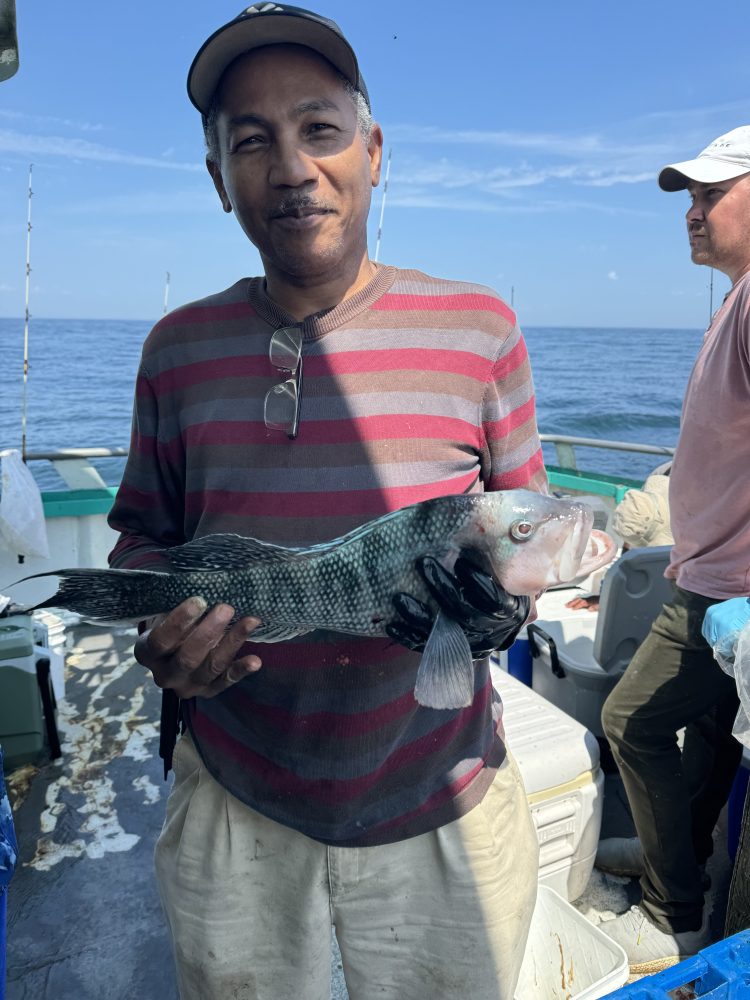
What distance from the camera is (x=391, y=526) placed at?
1589 mm

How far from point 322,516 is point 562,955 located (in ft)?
7.00

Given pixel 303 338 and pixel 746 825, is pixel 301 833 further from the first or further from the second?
pixel 746 825

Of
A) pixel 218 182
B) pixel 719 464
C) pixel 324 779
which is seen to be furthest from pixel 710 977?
pixel 218 182

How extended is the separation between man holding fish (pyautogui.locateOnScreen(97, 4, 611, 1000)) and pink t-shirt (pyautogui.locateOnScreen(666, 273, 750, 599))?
1439 millimetres

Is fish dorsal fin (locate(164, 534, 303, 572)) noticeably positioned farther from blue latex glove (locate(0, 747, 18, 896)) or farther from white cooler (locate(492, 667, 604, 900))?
white cooler (locate(492, 667, 604, 900))

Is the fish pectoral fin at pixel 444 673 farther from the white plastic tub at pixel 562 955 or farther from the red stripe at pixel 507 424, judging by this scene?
the white plastic tub at pixel 562 955

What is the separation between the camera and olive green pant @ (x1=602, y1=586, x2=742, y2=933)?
306 centimetres

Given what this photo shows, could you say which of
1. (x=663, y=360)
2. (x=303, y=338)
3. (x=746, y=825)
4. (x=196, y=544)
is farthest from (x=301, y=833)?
(x=663, y=360)

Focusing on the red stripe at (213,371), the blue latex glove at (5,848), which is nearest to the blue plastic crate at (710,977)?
the red stripe at (213,371)

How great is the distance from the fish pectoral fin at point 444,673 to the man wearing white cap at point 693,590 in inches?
74.3

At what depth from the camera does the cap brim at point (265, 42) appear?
1.65 metres

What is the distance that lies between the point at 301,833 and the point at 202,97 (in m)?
1.89

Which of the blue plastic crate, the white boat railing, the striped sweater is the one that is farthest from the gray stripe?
the white boat railing

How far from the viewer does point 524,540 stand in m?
1.62
